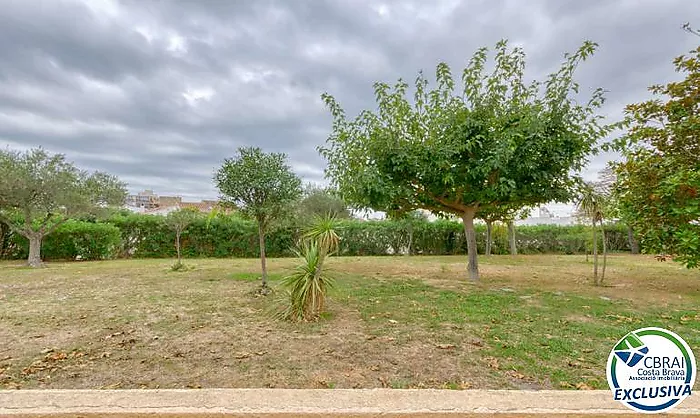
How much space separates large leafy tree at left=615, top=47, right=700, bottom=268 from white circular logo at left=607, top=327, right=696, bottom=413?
511 centimetres

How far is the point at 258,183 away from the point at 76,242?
38.3 feet

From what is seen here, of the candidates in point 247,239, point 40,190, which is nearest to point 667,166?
point 247,239

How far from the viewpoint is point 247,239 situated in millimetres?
15484

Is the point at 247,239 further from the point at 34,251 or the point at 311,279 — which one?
the point at 311,279

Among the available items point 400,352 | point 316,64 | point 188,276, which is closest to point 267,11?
point 316,64

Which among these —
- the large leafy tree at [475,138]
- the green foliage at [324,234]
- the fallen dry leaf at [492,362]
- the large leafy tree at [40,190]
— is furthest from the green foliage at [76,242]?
the fallen dry leaf at [492,362]

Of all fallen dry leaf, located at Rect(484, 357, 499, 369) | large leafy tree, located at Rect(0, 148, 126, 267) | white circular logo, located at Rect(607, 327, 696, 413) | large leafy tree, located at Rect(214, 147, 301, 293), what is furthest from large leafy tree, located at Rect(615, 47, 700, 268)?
large leafy tree, located at Rect(0, 148, 126, 267)

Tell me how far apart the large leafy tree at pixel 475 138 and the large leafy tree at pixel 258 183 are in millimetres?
1349

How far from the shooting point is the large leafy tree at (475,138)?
612 centimetres

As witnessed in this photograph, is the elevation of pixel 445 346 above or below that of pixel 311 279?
below

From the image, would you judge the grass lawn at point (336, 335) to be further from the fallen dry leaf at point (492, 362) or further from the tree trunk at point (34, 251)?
the tree trunk at point (34, 251)

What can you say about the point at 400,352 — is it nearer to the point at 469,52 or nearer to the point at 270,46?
the point at 469,52

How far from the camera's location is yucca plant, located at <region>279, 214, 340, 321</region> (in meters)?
4.29

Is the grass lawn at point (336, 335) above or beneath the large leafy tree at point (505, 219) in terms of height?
beneath
